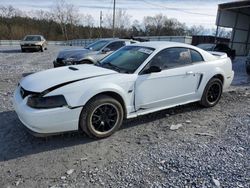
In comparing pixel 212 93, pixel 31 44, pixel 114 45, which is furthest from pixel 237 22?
pixel 212 93

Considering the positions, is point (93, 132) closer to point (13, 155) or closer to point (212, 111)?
point (13, 155)

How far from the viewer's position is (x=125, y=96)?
3873 mm

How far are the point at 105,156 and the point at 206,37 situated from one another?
2489 centimetres

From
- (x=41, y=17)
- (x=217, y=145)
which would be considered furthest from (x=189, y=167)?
(x=41, y=17)

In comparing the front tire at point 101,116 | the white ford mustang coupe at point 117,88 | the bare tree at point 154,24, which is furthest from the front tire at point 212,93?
the bare tree at point 154,24

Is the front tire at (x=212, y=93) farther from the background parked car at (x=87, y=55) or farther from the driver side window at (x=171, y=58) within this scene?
the background parked car at (x=87, y=55)

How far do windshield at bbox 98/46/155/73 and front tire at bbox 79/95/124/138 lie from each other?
724 mm

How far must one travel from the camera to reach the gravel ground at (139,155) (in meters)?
2.80

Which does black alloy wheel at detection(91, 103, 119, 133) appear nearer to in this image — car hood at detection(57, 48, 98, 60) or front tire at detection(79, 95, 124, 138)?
front tire at detection(79, 95, 124, 138)

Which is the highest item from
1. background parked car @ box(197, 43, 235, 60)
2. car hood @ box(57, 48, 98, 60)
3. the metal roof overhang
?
the metal roof overhang

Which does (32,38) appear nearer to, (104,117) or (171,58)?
(171,58)

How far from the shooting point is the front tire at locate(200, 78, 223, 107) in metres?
5.09

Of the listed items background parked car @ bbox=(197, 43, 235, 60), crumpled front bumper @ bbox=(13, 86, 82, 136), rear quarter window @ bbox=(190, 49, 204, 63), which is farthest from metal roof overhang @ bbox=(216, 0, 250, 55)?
crumpled front bumper @ bbox=(13, 86, 82, 136)

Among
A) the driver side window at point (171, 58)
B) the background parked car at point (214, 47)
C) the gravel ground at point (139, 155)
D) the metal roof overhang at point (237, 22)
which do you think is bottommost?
the gravel ground at point (139, 155)
